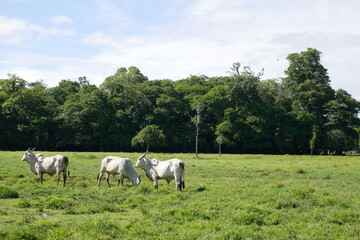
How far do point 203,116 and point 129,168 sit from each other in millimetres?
55874

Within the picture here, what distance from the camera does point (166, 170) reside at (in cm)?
1880

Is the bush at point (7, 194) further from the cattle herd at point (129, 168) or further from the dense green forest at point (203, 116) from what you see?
the dense green forest at point (203, 116)

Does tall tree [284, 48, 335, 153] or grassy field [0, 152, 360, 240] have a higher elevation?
tall tree [284, 48, 335, 153]

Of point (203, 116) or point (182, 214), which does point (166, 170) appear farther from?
point (203, 116)

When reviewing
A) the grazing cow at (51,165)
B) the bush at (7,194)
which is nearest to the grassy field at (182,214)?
the bush at (7,194)

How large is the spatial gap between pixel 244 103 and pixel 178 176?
189 ft

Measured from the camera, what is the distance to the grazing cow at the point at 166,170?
1800 centimetres

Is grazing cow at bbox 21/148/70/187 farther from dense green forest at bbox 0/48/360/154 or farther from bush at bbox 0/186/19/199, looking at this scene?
dense green forest at bbox 0/48/360/154

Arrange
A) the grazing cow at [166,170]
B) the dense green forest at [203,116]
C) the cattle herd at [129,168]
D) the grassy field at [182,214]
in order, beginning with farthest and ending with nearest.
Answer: the dense green forest at [203,116], the cattle herd at [129,168], the grazing cow at [166,170], the grassy field at [182,214]

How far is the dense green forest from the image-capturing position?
231 ft

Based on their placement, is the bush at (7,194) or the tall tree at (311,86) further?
the tall tree at (311,86)

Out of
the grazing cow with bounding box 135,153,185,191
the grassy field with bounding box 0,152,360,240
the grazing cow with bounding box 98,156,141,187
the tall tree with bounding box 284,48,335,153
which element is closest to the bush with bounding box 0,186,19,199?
the grassy field with bounding box 0,152,360,240

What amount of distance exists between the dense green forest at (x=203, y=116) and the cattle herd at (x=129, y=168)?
4629 cm

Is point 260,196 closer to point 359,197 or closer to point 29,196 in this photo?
point 359,197
